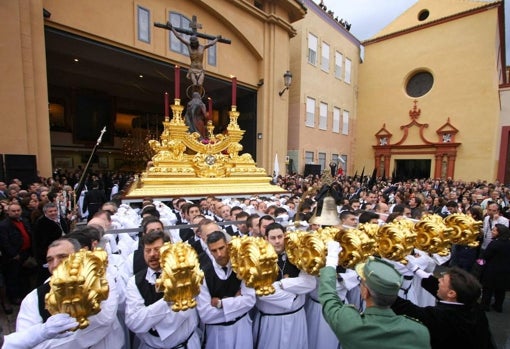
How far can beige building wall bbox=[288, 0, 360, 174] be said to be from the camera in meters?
17.5

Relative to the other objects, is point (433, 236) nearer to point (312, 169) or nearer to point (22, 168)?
point (22, 168)

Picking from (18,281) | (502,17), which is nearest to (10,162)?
(18,281)

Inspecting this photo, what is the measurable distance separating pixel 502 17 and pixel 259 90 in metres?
18.9

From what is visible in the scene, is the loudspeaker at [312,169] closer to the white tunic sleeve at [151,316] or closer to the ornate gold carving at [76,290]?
the white tunic sleeve at [151,316]

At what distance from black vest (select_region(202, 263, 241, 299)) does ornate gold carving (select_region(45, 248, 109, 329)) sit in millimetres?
860

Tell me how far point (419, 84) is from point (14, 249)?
24.9 meters

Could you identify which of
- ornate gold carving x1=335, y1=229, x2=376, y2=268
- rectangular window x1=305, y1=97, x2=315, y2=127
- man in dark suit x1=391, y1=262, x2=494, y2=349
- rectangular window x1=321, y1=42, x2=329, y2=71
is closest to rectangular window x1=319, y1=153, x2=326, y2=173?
rectangular window x1=305, y1=97, x2=315, y2=127

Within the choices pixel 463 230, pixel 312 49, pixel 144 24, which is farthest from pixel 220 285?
pixel 312 49

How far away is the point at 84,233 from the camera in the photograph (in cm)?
247

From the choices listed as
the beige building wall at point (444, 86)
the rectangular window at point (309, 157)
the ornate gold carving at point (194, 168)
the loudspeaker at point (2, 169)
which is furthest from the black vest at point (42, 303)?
the beige building wall at point (444, 86)

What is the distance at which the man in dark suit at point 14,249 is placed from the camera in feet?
12.1

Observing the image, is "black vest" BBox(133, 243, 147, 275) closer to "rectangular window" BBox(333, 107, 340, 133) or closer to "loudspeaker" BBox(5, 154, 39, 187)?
"loudspeaker" BBox(5, 154, 39, 187)

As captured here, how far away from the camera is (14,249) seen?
3723 mm

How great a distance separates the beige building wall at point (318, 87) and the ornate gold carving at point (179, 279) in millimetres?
15060
